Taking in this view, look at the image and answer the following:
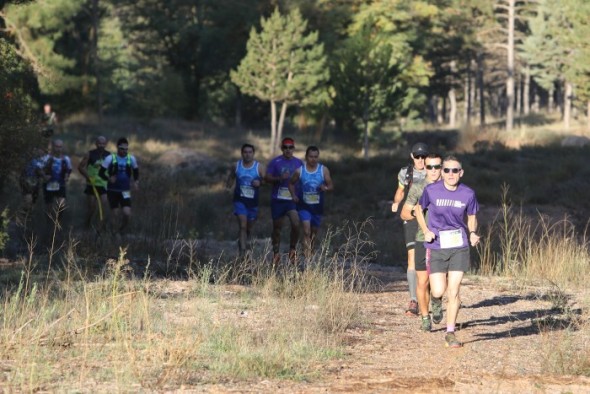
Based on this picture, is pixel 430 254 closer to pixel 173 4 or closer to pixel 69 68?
pixel 69 68

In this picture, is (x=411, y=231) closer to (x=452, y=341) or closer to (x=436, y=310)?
(x=436, y=310)

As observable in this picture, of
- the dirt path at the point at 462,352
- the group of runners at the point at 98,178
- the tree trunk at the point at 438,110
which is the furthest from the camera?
the tree trunk at the point at 438,110

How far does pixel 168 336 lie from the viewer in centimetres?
812

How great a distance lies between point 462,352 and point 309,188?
5351 millimetres

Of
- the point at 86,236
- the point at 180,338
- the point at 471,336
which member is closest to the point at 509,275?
the point at 471,336

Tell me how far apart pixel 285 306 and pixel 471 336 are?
1.73 metres

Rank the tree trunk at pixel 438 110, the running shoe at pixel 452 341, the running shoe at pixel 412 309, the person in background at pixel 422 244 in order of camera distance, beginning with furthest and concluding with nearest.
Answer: the tree trunk at pixel 438 110
the running shoe at pixel 412 309
the person in background at pixel 422 244
the running shoe at pixel 452 341

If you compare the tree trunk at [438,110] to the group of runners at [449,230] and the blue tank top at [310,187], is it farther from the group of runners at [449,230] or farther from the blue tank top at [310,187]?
the group of runners at [449,230]

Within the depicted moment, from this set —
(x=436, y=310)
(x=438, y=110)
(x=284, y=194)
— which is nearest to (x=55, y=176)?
(x=284, y=194)

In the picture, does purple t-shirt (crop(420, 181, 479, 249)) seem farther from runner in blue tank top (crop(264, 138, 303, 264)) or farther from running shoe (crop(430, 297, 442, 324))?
runner in blue tank top (crop(264, 138, 303, 264))

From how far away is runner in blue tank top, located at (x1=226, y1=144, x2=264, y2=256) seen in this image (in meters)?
14.2

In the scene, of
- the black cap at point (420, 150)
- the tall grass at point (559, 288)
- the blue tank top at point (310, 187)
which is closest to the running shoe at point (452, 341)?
the tall grass at point (559, 288)

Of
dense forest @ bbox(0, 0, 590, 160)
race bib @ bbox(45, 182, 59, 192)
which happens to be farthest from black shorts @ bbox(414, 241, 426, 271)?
dense forest @ bbox(0, 0, 590, 160)

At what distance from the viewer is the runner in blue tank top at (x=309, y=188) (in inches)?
535
